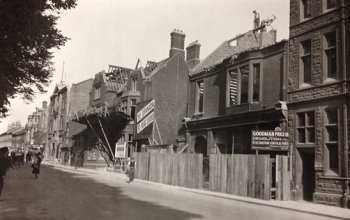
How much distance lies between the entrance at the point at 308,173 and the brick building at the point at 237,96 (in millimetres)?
1772

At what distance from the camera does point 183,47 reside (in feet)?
127

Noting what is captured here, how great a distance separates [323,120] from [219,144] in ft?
29.0

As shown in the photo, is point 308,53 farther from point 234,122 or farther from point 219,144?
point 219,144

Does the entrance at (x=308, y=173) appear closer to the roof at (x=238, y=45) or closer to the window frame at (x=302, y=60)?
the window frame at (x=302, y=60)

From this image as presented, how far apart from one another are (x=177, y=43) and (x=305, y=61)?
67.1 ft

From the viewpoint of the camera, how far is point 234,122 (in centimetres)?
2339

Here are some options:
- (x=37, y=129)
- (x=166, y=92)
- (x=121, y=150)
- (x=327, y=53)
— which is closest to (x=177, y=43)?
(x=166, y=92)

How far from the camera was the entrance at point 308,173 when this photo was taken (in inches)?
733

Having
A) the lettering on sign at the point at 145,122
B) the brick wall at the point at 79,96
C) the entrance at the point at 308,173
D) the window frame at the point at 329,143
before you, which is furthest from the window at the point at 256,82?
the brick wall at the point at 79,96

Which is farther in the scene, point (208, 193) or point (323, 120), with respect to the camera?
point (208, 193)

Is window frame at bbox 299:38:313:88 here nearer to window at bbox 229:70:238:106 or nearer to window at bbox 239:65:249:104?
window at bbox 239:65:249:104

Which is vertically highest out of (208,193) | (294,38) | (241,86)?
(294,38)

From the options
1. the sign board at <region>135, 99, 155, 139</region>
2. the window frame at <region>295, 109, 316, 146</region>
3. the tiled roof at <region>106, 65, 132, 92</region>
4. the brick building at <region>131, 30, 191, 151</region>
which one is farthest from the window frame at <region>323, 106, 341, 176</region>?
the tiled roof at <region>106, 65, 132, 92</region>

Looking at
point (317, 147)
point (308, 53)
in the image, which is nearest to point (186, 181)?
point (317, 147)
